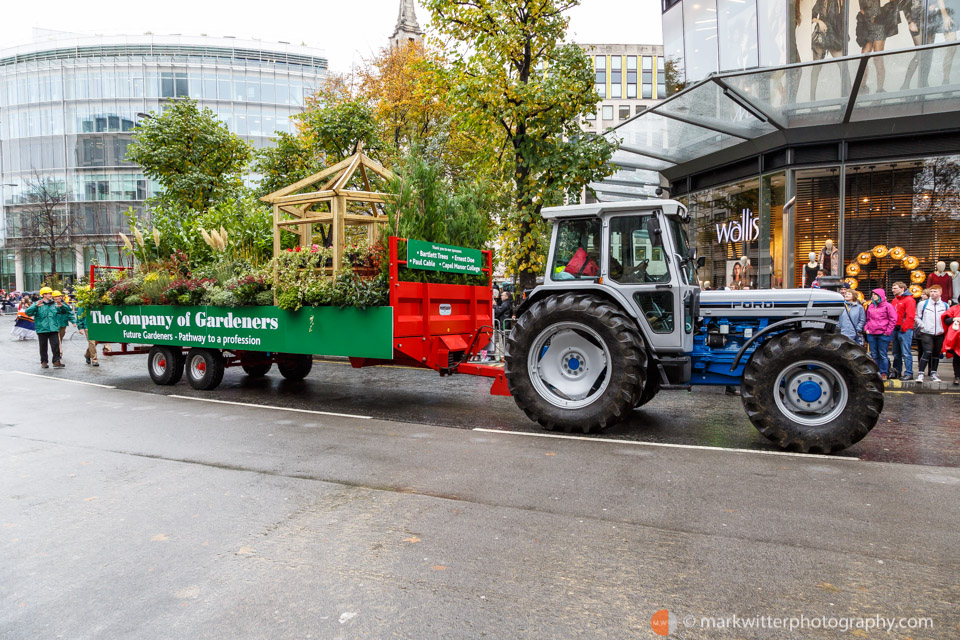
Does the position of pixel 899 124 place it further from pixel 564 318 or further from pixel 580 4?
pixel 564 318

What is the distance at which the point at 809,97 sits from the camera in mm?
13320

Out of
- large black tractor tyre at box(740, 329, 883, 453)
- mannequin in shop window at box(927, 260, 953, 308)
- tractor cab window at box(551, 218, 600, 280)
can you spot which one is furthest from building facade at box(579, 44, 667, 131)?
large black tractor tyre at box(740, 329, 883, 453)

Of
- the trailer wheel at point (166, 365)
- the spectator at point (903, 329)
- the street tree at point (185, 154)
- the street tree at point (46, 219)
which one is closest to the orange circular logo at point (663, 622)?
the trailer wheel at point (166, 365)

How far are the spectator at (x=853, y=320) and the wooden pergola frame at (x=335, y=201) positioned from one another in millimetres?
7971

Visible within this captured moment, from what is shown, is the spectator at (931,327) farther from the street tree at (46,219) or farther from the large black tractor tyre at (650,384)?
the street tree at (46,219)

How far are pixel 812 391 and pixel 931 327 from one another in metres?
6.69

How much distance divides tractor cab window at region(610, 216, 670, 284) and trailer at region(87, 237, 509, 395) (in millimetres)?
1936

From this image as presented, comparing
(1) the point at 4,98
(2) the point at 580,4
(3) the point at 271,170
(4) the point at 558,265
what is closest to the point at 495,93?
(2) the point at 580,4

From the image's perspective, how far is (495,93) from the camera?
11.4 metres

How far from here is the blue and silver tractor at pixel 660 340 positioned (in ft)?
19.1

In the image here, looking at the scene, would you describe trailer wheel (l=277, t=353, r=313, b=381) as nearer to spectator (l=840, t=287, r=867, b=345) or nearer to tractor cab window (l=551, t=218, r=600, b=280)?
tractor cab window (l=551, t=218, r=600, b=280)

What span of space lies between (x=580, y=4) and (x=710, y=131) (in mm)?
5763

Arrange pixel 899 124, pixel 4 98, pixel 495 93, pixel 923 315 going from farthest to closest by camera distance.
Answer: pixel 4 98
pixel 899 124
pixel 495 93
pixel 923 315

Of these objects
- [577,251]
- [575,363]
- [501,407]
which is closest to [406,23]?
[501,407]
